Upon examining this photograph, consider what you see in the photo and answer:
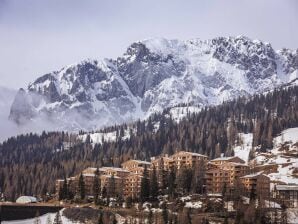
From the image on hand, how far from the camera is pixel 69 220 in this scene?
502 feet

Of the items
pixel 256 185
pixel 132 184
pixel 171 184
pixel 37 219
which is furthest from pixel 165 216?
pixel 132 184

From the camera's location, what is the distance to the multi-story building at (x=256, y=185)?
167250 mm

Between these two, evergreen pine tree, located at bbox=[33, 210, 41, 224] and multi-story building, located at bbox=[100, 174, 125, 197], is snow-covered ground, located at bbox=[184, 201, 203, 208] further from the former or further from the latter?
evergreen pine tree, located at bbox=[33, 210, 41, 224]

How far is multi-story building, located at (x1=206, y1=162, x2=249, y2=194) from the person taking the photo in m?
178

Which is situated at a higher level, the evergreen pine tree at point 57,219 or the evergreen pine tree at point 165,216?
the evergreen pine tree at point 165,216

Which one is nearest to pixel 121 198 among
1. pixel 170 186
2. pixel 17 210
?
pixel 170 186

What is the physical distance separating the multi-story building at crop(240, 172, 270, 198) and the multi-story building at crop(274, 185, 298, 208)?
3.02 m

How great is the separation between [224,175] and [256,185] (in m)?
16.3

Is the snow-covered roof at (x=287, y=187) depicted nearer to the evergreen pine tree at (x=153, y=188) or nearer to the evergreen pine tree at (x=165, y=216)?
the evergreen pine tree at (x=153, y=188)

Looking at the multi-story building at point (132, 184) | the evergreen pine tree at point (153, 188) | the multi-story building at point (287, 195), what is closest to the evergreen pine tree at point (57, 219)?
the evergreen pine tree at point (153, 188)

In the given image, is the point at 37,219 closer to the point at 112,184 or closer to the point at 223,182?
the point at 112,184

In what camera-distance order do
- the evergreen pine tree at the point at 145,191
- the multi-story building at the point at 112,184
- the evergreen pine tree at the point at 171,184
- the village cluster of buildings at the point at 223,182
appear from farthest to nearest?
the multi-story building at the point at 112,184
the evergreen pine tree at the point at 171,184
the evergreen pine tree at the point at 145,191
the village cluster of buildings at the point at 223,182

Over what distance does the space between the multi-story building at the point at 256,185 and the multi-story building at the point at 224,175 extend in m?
2.99

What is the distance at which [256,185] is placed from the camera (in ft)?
557
